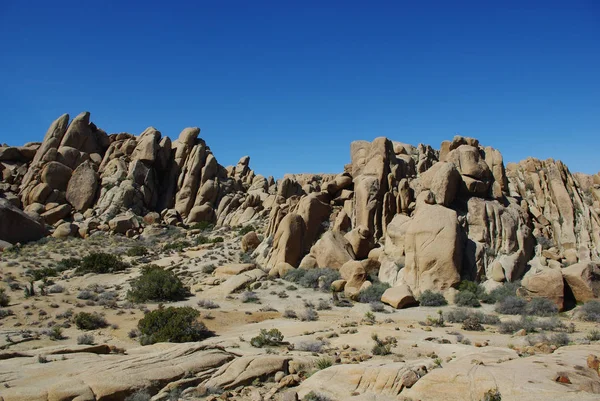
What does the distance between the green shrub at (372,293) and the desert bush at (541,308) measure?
7.26 m

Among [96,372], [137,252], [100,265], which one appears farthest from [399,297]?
[137,252]

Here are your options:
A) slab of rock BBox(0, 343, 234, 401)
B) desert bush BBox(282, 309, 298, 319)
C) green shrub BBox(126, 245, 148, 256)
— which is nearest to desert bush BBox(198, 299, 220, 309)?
desert bush BBox(282, 309, 298, 319)

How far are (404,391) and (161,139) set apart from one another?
56062mm

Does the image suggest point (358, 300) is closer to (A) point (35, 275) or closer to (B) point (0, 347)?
(B) point (0, 347)

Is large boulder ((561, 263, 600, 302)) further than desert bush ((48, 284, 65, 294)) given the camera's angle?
No

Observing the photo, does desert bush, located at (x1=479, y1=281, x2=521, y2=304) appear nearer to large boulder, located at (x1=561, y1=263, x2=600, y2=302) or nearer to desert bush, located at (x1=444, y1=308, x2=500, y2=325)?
large boulder, located at (x1=561, y1=263, x2=600, y2=302)

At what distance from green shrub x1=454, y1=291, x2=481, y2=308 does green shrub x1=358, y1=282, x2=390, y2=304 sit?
4.02 meters

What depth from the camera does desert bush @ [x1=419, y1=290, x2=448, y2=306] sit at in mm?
21703

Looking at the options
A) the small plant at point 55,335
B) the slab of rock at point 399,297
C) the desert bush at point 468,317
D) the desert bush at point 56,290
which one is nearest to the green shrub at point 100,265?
the desert bush at point 56,290

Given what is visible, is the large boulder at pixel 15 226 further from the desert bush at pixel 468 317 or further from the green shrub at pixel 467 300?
the desert bush at pixel 468 317

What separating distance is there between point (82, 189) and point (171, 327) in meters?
41.0

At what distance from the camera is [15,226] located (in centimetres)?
4012

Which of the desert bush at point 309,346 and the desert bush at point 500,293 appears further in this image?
the desert bush at point 500,293

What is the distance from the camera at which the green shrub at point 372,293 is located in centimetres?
2298
